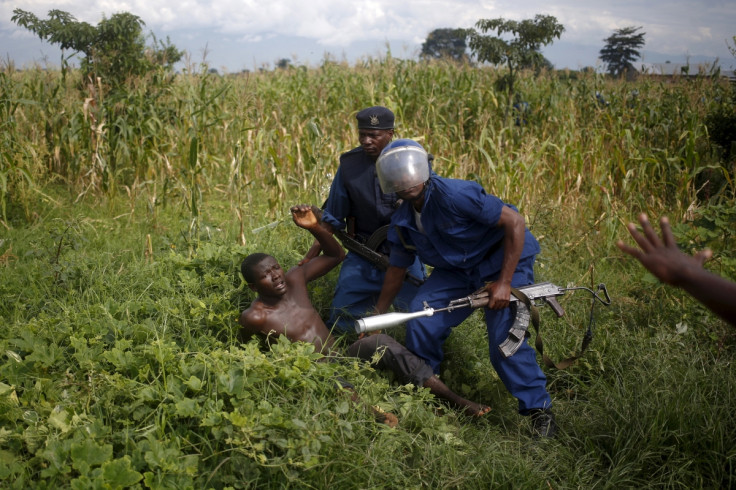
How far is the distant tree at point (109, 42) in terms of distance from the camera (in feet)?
26.5

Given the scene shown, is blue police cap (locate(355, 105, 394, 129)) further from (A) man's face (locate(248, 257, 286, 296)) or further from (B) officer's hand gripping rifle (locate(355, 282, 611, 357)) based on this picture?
(B) officer's hand gripping rifle (locate(355, 282, 611, 357))

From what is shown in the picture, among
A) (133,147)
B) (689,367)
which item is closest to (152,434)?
(689,367)

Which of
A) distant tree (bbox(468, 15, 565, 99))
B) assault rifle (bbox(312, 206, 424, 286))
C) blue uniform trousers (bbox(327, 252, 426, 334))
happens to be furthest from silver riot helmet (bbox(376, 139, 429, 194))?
distant tree (bbox(468, 15, 565, 99))

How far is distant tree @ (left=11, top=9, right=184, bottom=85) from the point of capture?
806cm

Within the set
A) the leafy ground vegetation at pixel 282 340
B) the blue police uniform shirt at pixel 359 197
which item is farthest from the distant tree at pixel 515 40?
the blue police uniform shirt at pixel 359 197

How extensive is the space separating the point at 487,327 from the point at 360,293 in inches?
44.2

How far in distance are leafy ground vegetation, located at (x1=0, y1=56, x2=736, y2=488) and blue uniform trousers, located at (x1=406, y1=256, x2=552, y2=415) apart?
244mm

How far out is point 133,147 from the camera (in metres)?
7.08

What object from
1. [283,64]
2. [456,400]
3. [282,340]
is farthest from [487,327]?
[283,64]

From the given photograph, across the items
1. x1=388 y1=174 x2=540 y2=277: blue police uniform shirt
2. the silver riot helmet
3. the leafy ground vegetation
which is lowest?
the leafy ground vegetation

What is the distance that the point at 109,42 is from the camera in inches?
325

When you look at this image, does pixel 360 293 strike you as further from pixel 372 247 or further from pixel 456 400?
pixel 456 400

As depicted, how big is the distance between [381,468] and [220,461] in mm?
709

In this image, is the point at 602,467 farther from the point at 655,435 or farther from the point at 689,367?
the point at 689,367
